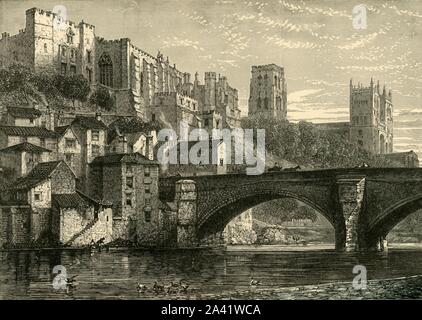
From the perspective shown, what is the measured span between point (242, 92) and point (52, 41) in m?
16.5

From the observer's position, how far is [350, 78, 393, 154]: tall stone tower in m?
A: 22.5

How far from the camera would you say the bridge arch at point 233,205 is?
1205 inches

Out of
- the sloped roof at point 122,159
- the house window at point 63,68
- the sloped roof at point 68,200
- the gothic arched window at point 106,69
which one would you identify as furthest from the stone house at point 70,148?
the gothic arched window at point 106,69

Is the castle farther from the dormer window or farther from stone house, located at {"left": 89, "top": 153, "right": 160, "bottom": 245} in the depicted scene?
stone house, located at {"left": 89, "top": 153, "right": 160, "bottom": 245}

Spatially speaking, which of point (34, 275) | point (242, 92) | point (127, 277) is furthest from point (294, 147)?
point (34, 275)

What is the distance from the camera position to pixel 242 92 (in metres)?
24.7

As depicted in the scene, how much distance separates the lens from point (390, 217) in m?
27.5

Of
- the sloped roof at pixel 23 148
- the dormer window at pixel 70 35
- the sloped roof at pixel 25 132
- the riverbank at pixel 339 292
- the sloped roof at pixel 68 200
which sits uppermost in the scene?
the dormer window at pixel 70 35

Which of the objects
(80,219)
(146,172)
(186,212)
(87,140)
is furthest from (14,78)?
(186,212)

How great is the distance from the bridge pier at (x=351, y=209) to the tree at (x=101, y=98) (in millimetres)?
16331

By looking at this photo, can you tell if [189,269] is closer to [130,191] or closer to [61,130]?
[130,191]

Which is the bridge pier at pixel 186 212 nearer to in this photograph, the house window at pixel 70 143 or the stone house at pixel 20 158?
the house window at pixel 70 143

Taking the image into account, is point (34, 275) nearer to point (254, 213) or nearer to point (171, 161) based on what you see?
point (171, 161)

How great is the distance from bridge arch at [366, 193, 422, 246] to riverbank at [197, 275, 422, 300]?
5500 mm
